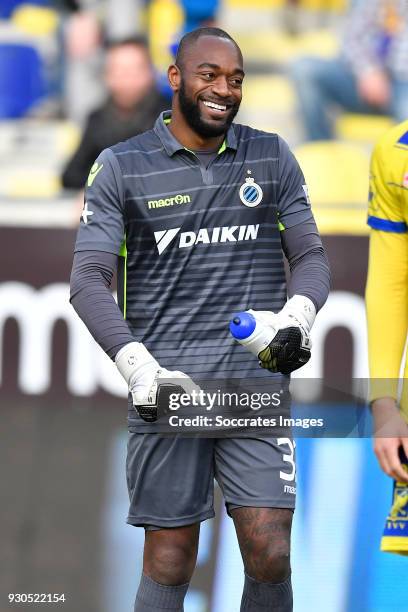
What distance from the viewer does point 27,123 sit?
24.7ft

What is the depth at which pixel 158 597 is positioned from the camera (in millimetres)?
3600

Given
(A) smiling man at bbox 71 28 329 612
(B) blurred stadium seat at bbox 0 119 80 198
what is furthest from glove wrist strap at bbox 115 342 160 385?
(B) blurred stadium seat at bbox 0 119 80 198

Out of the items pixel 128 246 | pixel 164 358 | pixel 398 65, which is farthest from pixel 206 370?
pixel 398 65

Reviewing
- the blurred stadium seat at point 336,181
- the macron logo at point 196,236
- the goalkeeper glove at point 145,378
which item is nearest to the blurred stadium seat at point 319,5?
the blurred stadium seat at point 336,181

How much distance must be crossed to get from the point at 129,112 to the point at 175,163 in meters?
3.01

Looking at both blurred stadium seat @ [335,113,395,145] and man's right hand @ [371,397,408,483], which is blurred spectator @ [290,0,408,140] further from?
man's right hand @ [371,397,408,483]

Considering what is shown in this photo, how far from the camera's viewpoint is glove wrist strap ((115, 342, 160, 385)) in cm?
330

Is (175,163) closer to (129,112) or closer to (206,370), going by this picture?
(206,370)

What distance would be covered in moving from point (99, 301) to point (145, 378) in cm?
27

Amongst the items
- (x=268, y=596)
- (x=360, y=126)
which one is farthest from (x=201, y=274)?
(x=360, y=126)

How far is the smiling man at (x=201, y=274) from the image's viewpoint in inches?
138

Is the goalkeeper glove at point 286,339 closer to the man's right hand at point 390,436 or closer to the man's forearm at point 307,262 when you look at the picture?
the man's forearm at point 307,262

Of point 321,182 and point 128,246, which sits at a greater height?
point 321,182
